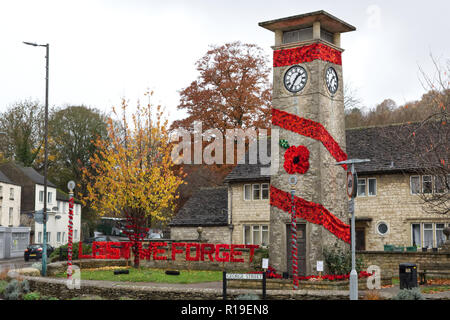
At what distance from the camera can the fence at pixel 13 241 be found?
5112cm

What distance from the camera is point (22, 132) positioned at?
2525 inches

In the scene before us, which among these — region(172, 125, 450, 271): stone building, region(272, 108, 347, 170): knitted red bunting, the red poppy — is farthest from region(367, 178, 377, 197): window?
the red poppy

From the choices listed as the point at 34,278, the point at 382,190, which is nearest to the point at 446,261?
the point at 382,190

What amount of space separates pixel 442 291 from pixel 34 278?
50.5 ft

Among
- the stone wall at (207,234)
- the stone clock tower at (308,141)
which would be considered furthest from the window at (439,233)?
the stone wall at (207,234)

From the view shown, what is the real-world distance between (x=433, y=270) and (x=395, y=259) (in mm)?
2098

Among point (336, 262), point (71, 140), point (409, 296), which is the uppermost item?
point (71, 140)

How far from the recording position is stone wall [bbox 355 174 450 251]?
3300cm

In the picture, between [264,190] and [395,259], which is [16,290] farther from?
[264,190]

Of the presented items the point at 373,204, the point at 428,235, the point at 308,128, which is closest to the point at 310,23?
the point at 308,128

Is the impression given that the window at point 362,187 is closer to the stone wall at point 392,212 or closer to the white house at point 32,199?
the stone wall at point 392,212

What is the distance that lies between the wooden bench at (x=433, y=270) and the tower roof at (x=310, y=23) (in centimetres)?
1087

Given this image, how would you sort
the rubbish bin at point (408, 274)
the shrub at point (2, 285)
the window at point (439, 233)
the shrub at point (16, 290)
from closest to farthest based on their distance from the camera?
the shrub at point (16, 290) → the rubbish bin at point (408, 274) → the shrub at point (2, 285) → the window at point (439, 233)
